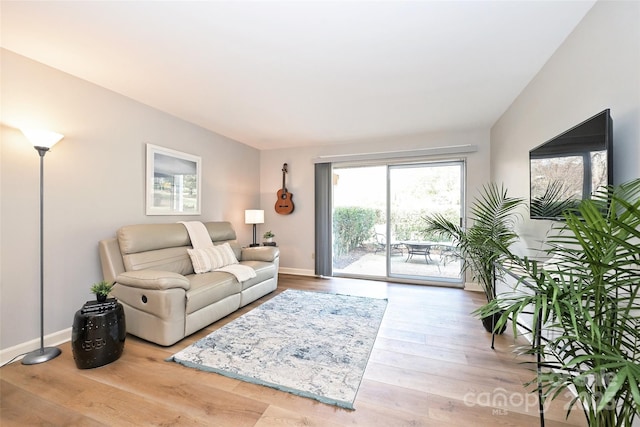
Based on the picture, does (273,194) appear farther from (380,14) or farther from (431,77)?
(380,14)

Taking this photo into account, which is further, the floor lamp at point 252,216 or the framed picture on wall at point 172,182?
the floor lamp at point 252,216

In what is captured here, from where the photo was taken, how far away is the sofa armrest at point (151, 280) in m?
2.19

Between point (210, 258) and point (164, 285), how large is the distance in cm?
98

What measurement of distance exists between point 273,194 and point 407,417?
4225 mm

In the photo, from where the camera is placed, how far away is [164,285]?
217cm

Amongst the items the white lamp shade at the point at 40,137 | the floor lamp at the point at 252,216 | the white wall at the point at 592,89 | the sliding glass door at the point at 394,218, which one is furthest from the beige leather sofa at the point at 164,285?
the white wall at the point at 592,89

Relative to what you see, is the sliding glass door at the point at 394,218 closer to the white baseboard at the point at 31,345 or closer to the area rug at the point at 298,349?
the area rug at the point at 298,349

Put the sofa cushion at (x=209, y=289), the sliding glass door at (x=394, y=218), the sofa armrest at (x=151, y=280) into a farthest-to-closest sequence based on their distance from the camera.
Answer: the sliding glass door at (x=394, y=218)
the sofa cushion at (x=209, y=289)
the sofa armrest at (x=151, y=280)

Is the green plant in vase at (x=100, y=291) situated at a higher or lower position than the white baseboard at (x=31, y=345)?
higher

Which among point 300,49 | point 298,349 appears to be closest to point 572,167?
point 300,49

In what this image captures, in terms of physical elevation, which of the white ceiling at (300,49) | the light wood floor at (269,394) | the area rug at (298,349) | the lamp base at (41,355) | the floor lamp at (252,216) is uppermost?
the white ceiling at (300,49)

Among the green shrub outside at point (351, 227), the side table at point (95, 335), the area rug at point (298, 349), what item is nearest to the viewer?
the area rug at point (298, 349)

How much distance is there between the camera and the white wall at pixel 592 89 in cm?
128

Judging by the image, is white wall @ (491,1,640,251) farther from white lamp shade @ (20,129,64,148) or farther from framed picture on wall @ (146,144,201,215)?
→ framed picture on wall @ (146,144,201,215)
